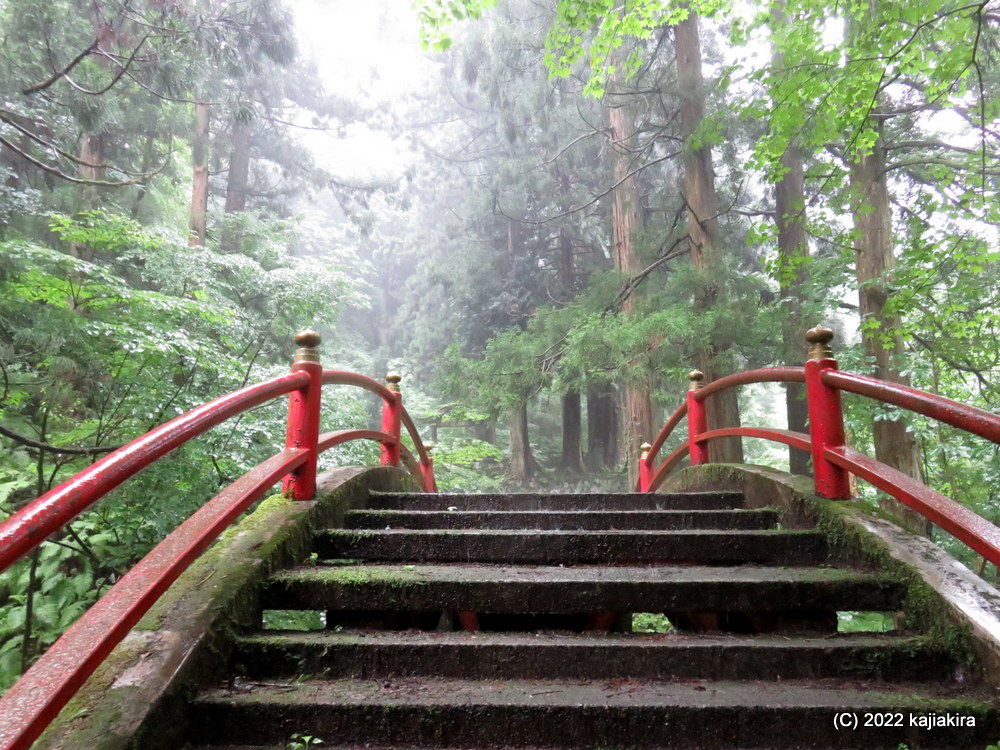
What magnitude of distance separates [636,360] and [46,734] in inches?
246

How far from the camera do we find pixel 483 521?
3.03 metres

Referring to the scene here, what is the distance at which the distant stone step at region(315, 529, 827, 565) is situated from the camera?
2.62m

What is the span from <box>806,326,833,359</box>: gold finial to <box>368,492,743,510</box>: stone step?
3.50 ft

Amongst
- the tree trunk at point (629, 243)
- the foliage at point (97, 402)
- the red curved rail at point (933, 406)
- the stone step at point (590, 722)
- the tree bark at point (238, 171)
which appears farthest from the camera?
the tree bark at point (238, 171)

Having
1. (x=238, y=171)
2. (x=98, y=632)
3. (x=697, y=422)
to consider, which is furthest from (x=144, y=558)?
(x=238, y=171)

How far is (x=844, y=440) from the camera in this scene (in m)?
2.87

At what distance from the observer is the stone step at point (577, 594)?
2178mm

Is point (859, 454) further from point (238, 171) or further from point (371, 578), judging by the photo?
point (238, 171)

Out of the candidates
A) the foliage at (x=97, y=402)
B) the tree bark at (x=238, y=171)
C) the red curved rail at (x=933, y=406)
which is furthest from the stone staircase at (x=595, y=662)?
the tree bark at (x=238, y=171)

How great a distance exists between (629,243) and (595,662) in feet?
26.7

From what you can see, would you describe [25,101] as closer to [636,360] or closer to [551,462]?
[636,360]

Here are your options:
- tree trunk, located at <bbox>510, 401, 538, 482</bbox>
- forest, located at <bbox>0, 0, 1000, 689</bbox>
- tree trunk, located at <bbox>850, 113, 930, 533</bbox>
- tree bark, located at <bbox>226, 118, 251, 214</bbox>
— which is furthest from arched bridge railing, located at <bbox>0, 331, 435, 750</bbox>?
tree trunk, located at <bbox>510, 401, 538, 482</bbox>

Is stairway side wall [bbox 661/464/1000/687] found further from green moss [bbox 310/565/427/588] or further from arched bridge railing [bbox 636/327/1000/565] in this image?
green moss [bbox 310/565/427/588]

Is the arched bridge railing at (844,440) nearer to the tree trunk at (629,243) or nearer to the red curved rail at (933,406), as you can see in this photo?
the red curved rail at (933,406)
